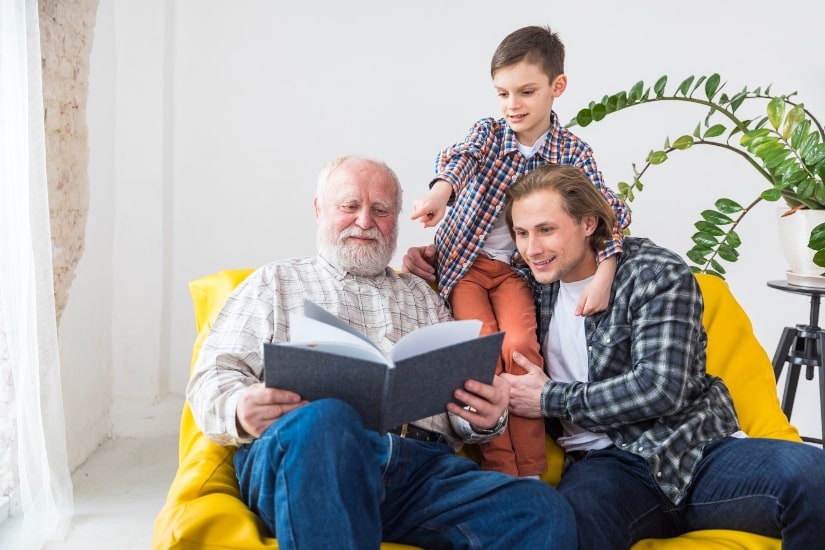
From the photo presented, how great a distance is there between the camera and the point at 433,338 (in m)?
1.52

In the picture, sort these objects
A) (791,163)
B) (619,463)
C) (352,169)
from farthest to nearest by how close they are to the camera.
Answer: (791,163)
(352,169)
(619,463)

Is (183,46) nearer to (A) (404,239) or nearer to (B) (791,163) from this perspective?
(A) (404,239)

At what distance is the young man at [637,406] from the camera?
5.53 feet

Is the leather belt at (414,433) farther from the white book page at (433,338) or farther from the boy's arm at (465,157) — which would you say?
the boy's arm at (465,157)

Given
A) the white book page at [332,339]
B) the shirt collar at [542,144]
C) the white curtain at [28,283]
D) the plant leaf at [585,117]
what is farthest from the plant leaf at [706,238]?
the white curtain at [28,283]

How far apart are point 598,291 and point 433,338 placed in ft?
1.80

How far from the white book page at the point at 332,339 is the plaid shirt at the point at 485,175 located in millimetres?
776

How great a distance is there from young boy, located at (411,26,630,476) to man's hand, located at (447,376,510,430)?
28 centimetres

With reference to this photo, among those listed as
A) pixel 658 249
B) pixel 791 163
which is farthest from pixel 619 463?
pixel 791 163

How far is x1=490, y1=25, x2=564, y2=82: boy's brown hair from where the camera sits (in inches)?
82.6

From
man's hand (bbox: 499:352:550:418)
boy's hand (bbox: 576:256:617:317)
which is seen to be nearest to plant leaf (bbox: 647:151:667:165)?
boy's hand (bbox: 576:256:617:317)

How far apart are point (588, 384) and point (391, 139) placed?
189 cm

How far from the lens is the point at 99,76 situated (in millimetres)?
3107

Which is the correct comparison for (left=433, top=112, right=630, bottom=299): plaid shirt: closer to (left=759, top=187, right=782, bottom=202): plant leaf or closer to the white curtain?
(left=759, top=187, right=782, bottom=202): plant leaf
